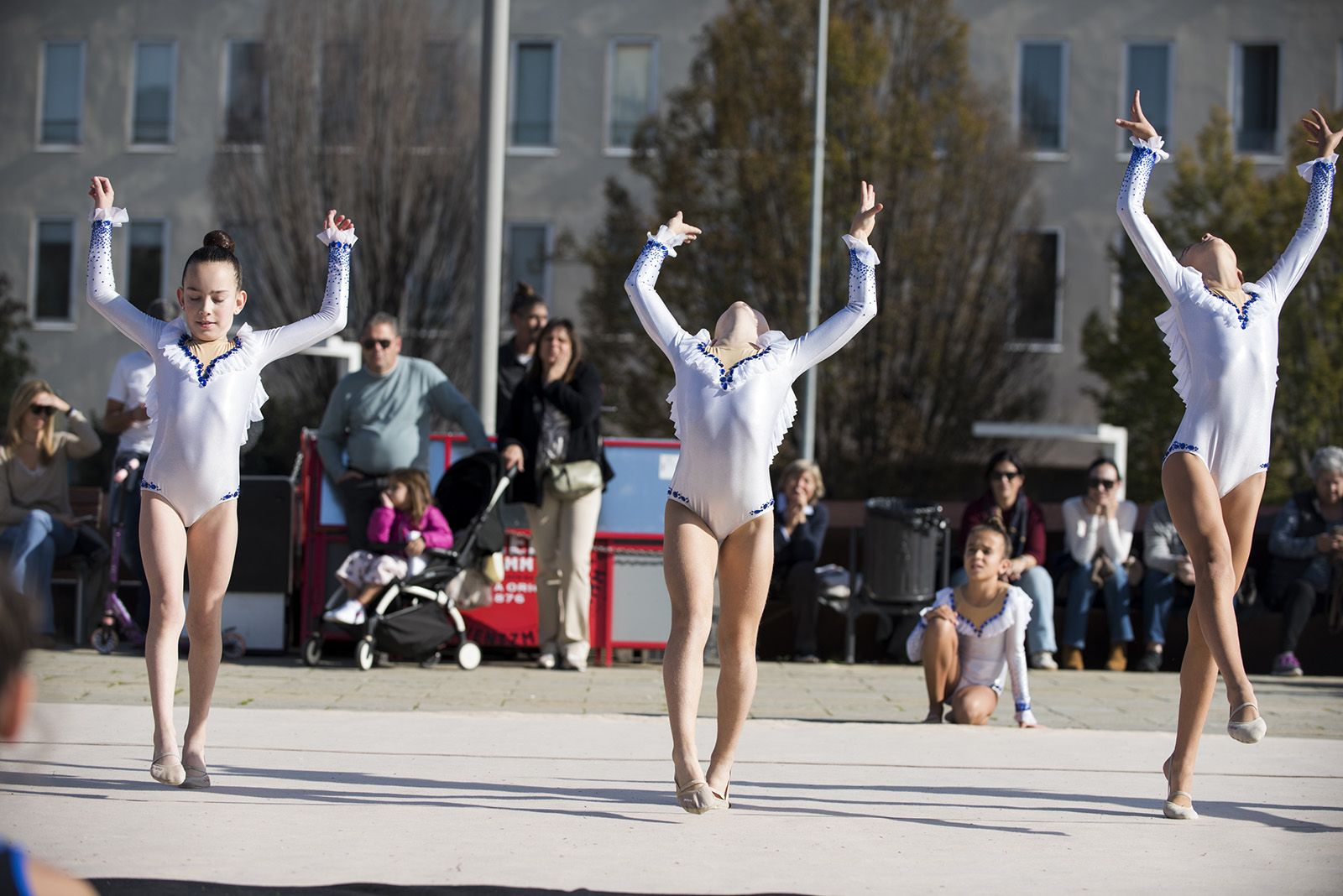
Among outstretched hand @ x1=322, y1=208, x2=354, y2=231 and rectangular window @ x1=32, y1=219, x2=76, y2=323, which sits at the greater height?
rectangular window @ x1=32, y1=219, x2=76, y2=323

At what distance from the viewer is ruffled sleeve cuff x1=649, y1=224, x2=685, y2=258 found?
6.07 metres

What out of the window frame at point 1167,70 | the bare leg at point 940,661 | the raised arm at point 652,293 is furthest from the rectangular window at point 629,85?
the raised arm at point 652,293

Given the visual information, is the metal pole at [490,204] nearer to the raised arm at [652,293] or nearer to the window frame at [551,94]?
the raised arm at [652,293]

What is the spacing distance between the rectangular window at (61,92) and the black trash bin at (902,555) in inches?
1007

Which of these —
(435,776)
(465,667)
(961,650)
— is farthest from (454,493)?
(435,776)

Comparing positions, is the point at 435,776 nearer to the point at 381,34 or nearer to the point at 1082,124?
the point at 381,34

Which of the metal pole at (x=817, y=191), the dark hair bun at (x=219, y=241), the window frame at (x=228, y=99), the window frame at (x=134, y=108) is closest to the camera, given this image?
the dark hair bun at (x=219, y=241)

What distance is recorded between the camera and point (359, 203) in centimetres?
2930

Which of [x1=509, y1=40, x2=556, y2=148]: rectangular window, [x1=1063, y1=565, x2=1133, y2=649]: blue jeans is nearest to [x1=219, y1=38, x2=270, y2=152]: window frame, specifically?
[x1=509, y1=40, x2=556, y2=148]: rectangular window

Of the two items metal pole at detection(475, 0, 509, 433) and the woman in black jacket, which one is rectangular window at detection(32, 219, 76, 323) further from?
the woman in black jacket

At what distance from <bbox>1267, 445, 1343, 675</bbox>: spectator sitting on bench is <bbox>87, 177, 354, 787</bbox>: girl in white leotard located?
8243 millimetres

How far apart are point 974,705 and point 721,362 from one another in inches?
129

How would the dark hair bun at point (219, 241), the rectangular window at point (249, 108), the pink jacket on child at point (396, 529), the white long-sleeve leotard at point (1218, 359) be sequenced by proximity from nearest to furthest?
the white long-sleeve leotard at point (1218, 359) → the dark hair bun at point (219, 241) → the pink jacket on child at point (396, 529) → the rectangular window at point (249, 108)

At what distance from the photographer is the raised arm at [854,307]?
582 centimetres
